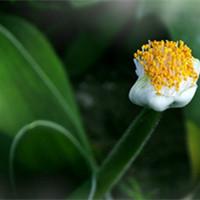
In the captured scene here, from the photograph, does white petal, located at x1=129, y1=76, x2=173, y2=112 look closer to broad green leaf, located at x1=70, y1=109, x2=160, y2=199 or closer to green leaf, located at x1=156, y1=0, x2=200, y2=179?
broad green leaf, located at x1=70, y1=109, x2=160, y2=199

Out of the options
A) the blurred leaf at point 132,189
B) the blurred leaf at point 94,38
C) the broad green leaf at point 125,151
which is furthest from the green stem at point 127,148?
the blurred leaf at point 94,38

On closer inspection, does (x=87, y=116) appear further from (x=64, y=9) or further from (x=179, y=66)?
(x=179, y=66)

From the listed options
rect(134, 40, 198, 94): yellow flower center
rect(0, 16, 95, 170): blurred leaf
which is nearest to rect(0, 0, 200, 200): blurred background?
rect(0, 16, 95, 170): blurred leaf

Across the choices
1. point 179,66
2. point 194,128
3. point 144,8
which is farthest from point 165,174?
point 179,66

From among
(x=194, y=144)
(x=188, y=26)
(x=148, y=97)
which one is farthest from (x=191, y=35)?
(x=148, y=97)

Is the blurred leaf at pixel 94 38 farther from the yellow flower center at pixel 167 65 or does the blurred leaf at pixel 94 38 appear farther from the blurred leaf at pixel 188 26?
the yellow flower center at pixel 167 65

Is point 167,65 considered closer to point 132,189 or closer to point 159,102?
point 159,102
